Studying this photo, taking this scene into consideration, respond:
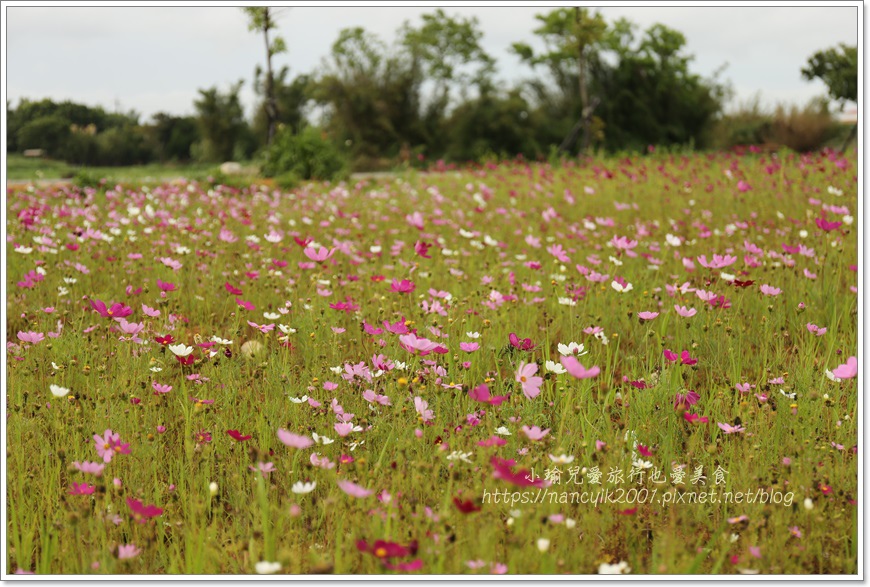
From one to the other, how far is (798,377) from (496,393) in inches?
39.1

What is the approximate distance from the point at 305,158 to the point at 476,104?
8617mm

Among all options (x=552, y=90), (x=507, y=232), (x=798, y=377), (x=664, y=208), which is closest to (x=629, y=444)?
(x=798, y=377)

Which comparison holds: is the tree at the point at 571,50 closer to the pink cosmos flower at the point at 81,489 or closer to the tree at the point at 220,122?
the tree at the point at 220,122

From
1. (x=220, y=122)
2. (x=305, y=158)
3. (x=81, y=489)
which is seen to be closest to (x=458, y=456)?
(x=81, y=489)

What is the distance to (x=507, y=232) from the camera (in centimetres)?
538

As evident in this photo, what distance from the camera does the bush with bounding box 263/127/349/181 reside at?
1125 centimetres

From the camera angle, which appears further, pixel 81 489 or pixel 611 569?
pixel 81 489

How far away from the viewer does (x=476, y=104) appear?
18938 millimetres

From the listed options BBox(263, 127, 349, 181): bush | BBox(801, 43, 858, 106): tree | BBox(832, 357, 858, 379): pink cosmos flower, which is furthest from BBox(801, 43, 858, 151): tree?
BBox(832, 357, 858, 379): pink cosmos flower

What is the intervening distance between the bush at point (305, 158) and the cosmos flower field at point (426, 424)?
7.36 m

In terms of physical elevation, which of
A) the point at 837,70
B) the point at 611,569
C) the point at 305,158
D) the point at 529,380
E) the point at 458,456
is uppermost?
the point at 837,70

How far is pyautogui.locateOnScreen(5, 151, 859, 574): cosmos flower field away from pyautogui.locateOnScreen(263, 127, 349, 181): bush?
7.36 meters

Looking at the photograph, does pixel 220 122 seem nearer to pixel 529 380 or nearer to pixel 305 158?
pixel 305 158

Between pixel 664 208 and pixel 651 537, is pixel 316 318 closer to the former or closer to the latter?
pixel 651 537
